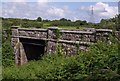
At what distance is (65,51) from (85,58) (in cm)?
485

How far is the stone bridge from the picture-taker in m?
13.3

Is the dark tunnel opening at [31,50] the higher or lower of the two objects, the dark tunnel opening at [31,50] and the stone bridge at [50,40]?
the lower

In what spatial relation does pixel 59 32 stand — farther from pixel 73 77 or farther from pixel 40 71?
pixel 73 77

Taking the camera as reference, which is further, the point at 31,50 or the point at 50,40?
the point at 31,50

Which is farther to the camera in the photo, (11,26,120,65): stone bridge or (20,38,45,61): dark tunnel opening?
(20,38,45,61): dark tunnel opening

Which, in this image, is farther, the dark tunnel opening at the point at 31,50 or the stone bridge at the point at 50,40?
the dark tunnel opening at the point at 31,50

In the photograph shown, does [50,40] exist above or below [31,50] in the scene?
above

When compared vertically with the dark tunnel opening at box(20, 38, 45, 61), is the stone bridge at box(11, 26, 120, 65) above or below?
above

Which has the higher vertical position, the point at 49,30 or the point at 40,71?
the point at 49,30

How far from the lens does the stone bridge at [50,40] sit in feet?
43.5

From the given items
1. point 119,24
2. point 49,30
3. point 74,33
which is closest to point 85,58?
point 119,24

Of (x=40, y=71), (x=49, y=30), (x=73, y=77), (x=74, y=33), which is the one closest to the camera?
(x=73, y=77)

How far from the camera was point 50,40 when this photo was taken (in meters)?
15.3

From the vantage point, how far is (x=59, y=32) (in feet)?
48.4
